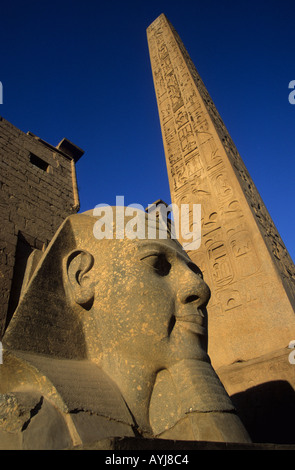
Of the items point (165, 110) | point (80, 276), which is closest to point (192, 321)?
point (80, 276)

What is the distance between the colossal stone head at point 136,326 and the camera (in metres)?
1.42

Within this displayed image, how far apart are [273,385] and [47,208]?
2.97 meters

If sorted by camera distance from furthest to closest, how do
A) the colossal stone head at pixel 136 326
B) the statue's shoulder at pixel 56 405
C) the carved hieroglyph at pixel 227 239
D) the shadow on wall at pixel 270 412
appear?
the carved hieroglyph at pixel 227 239 → the shadow on wall at pixel 270 412 → the colossal stone head at pixel 136 326 → the statue's shoulder at pixel 56 405

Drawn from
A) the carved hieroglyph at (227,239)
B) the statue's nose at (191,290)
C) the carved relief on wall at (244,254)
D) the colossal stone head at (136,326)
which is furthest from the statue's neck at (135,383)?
the carved relief on wall at (244,254)

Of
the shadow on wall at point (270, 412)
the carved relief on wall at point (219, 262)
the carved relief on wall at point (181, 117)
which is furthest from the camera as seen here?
the carved relief on wall at point (181, 117)

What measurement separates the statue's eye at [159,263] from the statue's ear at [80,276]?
0.31m

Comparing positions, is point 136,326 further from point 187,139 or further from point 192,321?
point 187,139

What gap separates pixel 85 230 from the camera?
6.37 feet

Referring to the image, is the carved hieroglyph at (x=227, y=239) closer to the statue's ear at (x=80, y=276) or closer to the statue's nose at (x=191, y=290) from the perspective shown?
the statue's nose at (x=191, y=290)

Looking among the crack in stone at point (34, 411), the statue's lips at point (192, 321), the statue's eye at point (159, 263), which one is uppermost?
the statue's eye at point (159, 263)

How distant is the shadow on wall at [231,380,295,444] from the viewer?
2625 millimetres

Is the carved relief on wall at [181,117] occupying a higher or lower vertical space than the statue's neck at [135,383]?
higher

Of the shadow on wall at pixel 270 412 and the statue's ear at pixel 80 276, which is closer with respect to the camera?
the statue's ear at pixel 80 276
